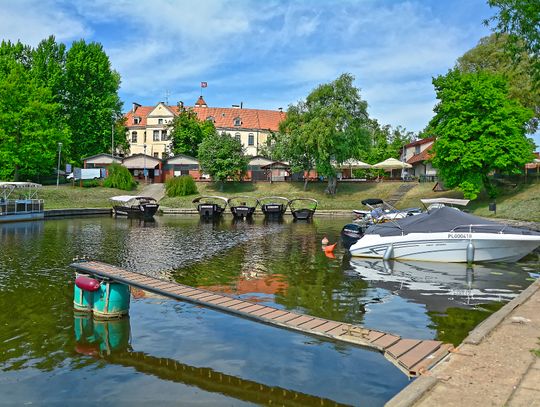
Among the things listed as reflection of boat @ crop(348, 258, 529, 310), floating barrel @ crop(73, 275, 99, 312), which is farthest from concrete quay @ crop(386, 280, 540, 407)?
floating barrel @ crop(73, 275, 99, 312)

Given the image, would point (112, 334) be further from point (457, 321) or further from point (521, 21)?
point (521, 21)

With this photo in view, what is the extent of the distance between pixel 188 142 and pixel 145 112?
29.0 meters

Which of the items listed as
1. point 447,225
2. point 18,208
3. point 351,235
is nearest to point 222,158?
point 18,208

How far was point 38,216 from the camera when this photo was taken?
42.1 metres

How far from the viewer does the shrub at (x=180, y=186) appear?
61188 mm

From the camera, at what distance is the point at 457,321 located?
1190cm

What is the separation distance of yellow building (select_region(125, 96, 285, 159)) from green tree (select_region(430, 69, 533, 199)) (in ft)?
166

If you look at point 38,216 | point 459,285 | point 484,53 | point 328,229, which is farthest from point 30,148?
point 484,53

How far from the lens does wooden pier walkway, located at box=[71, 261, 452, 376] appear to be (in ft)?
24.7

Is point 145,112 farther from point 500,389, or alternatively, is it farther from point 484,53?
point 500,389

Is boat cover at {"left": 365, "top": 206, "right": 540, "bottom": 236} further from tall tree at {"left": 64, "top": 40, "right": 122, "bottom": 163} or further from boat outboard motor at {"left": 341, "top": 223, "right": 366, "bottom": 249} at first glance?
tall tree at {"left": 64, "top": 40, "right": 122, "bottom": 163}

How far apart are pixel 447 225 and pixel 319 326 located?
13524mm

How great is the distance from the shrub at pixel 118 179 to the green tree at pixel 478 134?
41.0 metres

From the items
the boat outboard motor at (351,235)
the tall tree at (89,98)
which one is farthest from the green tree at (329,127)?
the boat outboard motor at (351,235)
